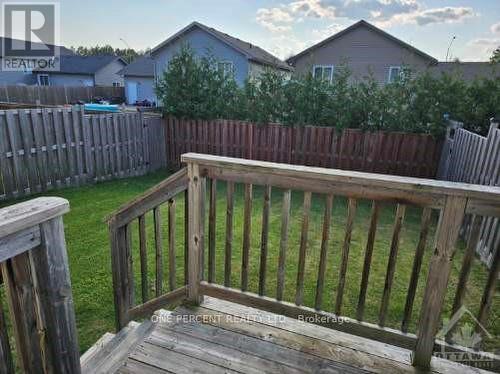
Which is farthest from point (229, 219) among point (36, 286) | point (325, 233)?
point (36, 286)

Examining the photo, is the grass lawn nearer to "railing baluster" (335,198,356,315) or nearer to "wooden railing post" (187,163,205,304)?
"wooden railing post" (187,163,205,304)

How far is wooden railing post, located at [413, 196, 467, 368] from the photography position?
4.66 feet

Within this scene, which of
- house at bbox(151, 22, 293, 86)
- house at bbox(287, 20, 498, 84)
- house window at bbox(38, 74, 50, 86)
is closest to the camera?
house at bbox(287, 20, 498, 84)

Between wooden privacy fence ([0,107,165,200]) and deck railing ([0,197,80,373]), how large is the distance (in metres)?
5.15

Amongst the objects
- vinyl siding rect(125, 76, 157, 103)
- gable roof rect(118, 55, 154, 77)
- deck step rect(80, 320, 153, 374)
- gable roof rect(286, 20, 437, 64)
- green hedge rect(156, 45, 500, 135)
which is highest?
gable roof rect(286, 20, 437, 64)

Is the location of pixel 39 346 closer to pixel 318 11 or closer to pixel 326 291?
pixel 326 291

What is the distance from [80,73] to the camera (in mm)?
27016

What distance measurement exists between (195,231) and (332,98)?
19.0ft

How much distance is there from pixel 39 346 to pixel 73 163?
5805mm

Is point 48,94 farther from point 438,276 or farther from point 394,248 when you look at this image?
point 438,276

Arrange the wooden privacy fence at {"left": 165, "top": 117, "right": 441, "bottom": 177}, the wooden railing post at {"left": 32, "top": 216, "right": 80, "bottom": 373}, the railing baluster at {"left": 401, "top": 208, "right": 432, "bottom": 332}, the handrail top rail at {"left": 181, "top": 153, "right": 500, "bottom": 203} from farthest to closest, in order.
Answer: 1. the wooden privacy fence at {"left": 165, "top": 117, "right": 441, "bottom": 177}
2. the railing baluster at {"left": 401, "top": 208, "right": 432, "bottom": 332}
3. the handrail top rail at {"left": 181, "top": 153, "right": 500, "bottom": 203}
4. the wooden railing post at {"left": 32, "top": 216, "right": 80, "bottom": 373}

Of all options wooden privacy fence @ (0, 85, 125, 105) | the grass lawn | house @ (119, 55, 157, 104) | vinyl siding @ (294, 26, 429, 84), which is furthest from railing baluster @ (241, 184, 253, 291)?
house @ (119, 55, 157, 104)

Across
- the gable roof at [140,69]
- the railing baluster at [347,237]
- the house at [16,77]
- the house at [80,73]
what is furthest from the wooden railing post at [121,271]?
the house at [16,77]

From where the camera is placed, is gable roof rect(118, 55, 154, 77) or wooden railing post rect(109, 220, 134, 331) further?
gable roof rect(118, 55, 154, 77)
